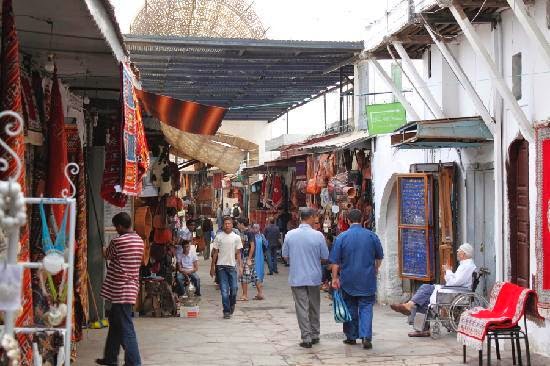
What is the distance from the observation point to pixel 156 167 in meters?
14.8

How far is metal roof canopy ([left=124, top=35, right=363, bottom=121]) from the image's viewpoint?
49.6ft

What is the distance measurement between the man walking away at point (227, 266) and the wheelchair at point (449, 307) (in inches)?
125

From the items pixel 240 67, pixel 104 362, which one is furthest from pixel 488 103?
pixel 240 67

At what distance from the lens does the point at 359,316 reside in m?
9.79

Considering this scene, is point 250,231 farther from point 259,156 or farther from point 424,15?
point 259,156

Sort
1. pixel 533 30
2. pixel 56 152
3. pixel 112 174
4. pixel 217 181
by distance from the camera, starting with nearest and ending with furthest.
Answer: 1. pixel 56 152
2. pixel 533 30
3. pixel 112 174
4. pixel 217 181

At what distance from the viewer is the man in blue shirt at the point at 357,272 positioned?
9727 millimetres

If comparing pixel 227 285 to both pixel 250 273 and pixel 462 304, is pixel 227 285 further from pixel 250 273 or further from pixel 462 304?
pixel 462 304

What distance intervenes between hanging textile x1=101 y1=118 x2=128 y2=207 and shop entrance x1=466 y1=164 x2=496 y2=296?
508 centimetres

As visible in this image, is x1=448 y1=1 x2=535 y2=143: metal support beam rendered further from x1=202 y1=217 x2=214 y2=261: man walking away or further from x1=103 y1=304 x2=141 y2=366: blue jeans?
x1=202 y1=217 x2=214 y2=261: man walking away

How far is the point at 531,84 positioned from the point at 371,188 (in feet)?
20.8

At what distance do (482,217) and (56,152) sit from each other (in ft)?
21.6

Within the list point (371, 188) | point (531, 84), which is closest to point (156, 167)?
point (371, 188)

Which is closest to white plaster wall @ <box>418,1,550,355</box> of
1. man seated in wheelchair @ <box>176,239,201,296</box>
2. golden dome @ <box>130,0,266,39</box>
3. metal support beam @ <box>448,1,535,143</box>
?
metal support beam @ <box>448,1,535,143</box>
